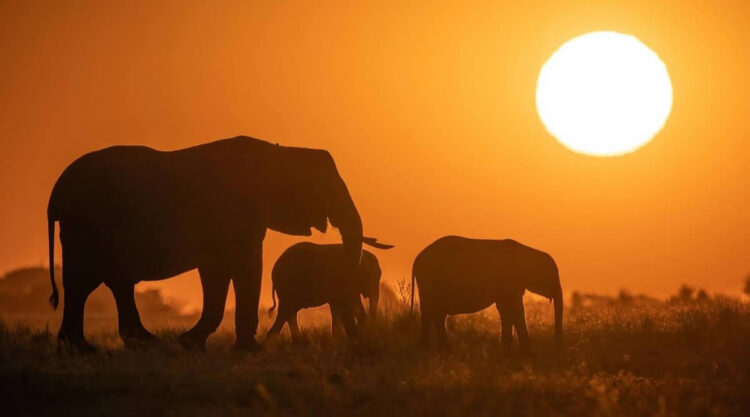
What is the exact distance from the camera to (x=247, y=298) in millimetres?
18516

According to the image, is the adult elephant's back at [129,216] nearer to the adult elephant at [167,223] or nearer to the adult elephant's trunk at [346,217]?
the adult elephant at [167,223]

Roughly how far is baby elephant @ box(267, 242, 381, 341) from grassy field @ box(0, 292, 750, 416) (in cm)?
146

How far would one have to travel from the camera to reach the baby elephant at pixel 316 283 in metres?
22.2

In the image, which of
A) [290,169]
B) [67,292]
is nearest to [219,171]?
[290,169]

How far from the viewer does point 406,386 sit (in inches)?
596

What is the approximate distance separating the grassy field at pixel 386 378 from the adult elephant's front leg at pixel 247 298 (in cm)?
34

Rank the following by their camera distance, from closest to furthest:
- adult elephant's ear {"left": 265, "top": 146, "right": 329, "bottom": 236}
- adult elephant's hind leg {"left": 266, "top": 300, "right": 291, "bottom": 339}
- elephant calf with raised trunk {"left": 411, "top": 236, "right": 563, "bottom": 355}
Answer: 1. adult elephant's ear {"left": 265, "top": 146, "right": 329, "bottom": 236}
2. elephant calf with raised trunk {"left": 411, "top": 236, "right": 563, "bottom": 355}
3. adult elephant's hind leg {"left": 266, "top": 300, "right": 291, "bottom": 339}

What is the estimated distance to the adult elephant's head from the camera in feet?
63.1

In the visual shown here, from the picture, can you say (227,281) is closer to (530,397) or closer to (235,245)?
(235,245)

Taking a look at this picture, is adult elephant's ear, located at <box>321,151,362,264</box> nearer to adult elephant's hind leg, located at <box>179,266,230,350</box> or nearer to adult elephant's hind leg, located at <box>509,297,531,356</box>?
adult elephant's hind leg, located at <box>179,266,230,350</box>

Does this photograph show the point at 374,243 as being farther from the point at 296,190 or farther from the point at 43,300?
the point at 43,300

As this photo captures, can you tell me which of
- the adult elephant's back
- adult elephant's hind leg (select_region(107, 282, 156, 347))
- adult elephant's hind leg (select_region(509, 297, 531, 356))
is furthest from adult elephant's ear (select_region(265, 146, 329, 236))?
adult elephant's hind leg (select_region(509, 297, 531, 356))

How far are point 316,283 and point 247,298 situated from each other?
426 centimetres

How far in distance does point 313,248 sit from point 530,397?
354 inches
